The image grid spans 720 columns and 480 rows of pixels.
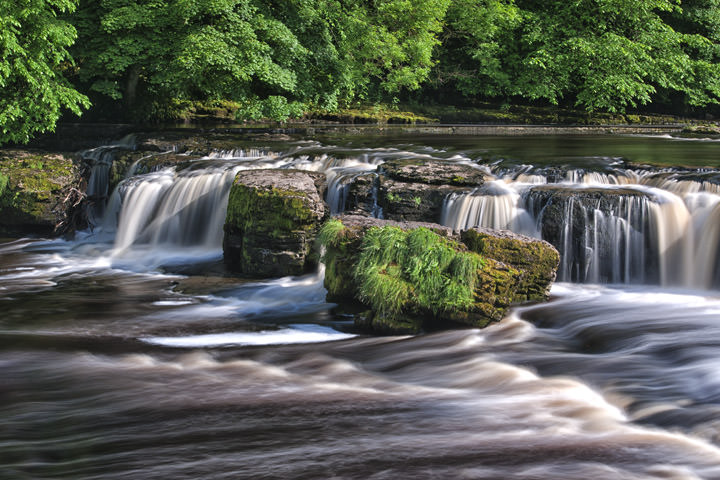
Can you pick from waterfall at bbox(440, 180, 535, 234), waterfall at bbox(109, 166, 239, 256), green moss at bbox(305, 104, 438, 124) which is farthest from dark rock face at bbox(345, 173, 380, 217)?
green moss at bbox(305, 104, 438, 124)

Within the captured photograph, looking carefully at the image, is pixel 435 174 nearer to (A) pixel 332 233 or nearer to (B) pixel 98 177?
(A) pixel 332 233

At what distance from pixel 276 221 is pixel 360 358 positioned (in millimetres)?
3043

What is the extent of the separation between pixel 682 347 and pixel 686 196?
11.9 feet

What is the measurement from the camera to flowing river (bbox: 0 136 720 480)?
4.31 metres

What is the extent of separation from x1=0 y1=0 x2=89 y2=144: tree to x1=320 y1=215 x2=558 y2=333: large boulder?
25.7 feet

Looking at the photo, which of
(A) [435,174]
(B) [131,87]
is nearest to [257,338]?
(A) [435,174]

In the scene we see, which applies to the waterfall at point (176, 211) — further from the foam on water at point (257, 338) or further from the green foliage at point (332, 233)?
the foam on water at point (257, 338)

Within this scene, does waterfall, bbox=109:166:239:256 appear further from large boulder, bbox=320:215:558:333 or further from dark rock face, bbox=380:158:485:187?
large boulder, bbox=320:215:558:333

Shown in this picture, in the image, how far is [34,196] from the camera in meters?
12.1

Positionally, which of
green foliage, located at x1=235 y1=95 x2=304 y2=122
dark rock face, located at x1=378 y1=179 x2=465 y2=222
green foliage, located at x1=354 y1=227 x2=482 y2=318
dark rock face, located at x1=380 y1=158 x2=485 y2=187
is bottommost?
green foliage, located at x1=354 y1=227 x2=482 y2=318

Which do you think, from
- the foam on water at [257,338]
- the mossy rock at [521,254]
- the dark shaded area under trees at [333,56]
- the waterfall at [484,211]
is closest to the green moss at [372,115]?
the dark shaded area under trees at [333,56]

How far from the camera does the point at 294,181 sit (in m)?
9.15

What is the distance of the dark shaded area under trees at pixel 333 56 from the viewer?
42.9 ft

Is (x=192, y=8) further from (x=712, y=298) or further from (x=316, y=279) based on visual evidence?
(x=712, y=298)
